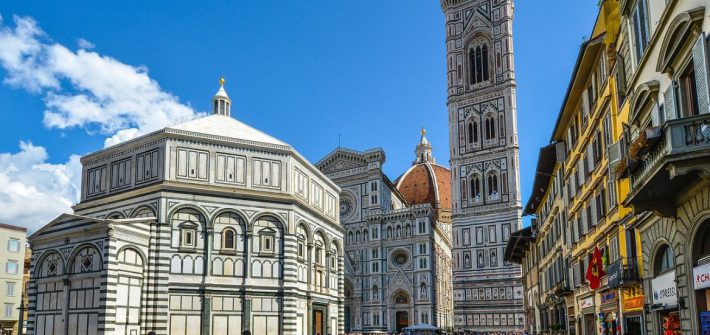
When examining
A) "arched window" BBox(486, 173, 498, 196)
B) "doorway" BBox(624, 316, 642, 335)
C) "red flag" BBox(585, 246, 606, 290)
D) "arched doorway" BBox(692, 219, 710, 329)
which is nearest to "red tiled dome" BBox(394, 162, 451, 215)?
"arched window" BBox(486, 173, 498, 196)

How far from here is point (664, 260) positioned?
53.4 ft

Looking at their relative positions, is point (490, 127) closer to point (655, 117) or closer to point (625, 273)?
point (625, 273)

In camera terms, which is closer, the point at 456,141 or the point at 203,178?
the point at 203,178

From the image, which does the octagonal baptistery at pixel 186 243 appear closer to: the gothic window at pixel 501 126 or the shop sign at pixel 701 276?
the shop sign at pixel 701 276

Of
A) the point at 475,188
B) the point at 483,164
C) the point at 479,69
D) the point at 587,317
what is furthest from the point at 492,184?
the point at 587,317

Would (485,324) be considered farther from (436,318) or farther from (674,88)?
(674,88)

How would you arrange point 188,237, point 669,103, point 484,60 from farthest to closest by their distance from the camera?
point 484,60, point 188,237, point 669,103

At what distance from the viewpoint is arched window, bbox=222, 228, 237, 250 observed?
124 feet

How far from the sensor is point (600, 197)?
2367 centimetres

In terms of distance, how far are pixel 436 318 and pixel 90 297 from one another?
4902 cm

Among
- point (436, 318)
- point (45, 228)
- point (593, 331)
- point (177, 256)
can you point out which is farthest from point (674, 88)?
point (436, 318)

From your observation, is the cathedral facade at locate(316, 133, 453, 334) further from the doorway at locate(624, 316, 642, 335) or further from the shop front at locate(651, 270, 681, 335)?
the shop front at locate(651, 270, 681, 335)

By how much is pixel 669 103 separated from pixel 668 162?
3056 millimetres

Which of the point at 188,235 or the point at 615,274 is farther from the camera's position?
the point at 188,235
